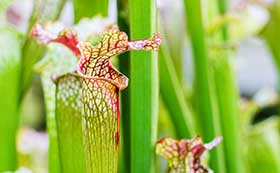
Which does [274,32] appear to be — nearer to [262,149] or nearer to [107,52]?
[262,149]

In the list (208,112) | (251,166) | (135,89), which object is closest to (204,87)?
(208,112)

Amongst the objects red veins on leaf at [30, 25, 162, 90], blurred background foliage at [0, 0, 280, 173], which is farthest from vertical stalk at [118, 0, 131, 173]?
red veins on leaf at [30, 25, 162, 90]

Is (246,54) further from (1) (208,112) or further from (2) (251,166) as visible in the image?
(1) (208,112)

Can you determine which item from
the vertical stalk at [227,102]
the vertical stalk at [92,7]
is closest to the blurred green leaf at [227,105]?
the vertical stalk at [227,102]

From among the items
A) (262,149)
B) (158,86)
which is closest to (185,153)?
(158,86)

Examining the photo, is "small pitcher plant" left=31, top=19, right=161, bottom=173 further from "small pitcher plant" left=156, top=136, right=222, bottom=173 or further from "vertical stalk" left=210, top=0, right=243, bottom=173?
"vertical stalk" left=210, top=0, right=243, bottom=173

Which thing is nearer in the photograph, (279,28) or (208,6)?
(208,6)

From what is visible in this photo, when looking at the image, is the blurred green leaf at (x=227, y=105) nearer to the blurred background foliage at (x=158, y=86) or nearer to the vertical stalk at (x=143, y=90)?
the blurred background foliage at (x=158, y=86)
